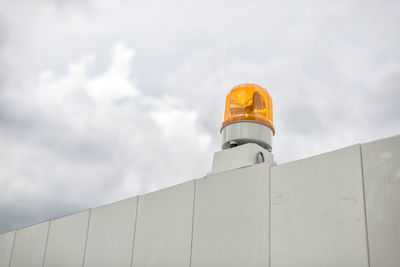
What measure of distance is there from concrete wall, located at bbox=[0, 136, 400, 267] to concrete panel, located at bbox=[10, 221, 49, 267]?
182 cm

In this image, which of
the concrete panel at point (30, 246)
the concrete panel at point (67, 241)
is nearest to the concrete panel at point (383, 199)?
the concrete panel at point (67, 241)

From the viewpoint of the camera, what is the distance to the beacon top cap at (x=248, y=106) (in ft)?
19.9

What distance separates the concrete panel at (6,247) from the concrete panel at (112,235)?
11.7 ft

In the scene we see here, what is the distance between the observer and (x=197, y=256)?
5109mm

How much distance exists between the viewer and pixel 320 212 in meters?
4.03

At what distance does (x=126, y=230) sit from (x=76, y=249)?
1.56 metres

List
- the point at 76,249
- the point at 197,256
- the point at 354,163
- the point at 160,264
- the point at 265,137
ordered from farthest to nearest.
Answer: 1. the point at 76,249
2. the point at 265,137
3. the point at 160,264
4. the point at 197,256
5. the point at 354,163

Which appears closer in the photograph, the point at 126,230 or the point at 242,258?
the point at 242,258

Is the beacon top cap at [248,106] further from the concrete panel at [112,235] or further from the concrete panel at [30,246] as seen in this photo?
the concrete panel at [30,246]

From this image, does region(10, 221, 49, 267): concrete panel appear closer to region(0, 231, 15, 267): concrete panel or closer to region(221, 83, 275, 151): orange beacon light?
region(0, 231, 15, 267): concrete panel

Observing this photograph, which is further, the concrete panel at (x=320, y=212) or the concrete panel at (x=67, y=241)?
the concrete panel at (x=67, y=241)

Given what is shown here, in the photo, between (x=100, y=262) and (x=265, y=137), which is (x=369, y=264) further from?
(x=100, y=262)

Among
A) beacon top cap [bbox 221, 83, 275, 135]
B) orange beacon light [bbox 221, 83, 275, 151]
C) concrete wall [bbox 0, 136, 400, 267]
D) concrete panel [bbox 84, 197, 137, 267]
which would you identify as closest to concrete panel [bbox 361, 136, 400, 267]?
concrete wall [bbox 0, 136, 400, 267]

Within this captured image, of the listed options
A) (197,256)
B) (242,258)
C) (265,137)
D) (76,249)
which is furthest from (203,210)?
(76,249)
